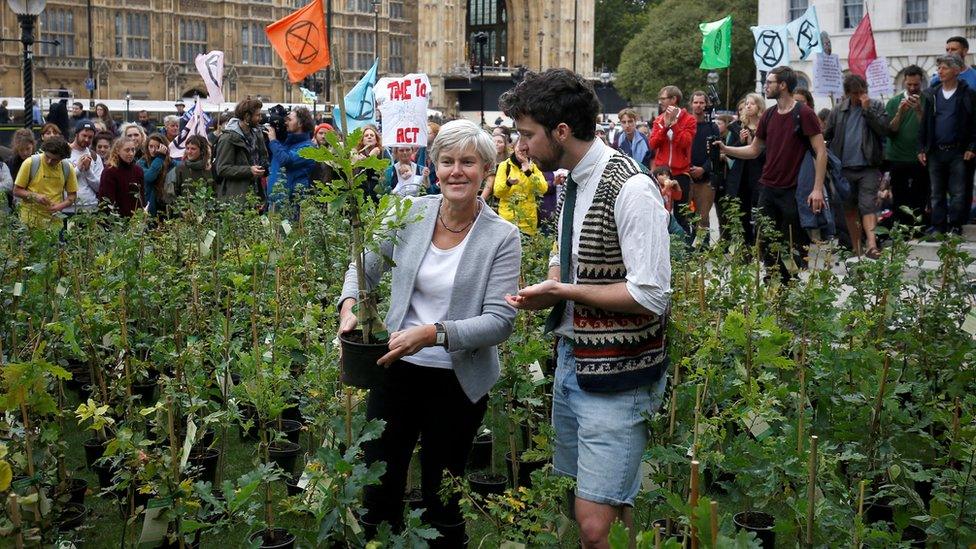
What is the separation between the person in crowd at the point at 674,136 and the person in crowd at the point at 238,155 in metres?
3.45

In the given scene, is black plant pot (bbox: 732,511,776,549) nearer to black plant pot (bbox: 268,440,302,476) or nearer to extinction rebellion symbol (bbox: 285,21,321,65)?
black plant pot (bbox: 268,440,302,476)

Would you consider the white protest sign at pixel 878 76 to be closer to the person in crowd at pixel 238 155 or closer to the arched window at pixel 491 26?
the person in crowd at pixel 238 155

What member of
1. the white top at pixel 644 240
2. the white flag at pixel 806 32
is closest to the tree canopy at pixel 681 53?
the white flag at pixel 806 32

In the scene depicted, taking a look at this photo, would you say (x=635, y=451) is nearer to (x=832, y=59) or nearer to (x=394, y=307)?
(x=394, y=307)

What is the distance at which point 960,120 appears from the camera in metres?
9.14

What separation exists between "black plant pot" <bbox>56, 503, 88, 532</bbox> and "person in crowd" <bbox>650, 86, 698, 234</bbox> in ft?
21.7

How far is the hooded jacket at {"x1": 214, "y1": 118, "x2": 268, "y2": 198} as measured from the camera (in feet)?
31.3

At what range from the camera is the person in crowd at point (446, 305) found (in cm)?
300

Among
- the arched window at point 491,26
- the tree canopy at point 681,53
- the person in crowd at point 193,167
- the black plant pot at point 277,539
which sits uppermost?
the arched window at point 491,26

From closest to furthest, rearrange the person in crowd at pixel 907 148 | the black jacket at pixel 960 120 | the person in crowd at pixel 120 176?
the black jacket at pixel 960 120
the person in crowd at pixel 120 176
the person in crowd at pixel 907 148

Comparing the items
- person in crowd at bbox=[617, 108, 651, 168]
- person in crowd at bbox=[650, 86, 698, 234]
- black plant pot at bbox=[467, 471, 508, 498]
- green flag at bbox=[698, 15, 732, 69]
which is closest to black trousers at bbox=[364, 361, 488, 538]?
black plant pot at bbox=[467, 471, 508, 498]

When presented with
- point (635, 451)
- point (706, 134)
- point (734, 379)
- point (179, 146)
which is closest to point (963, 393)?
point (734, 379)

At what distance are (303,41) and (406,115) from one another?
122cm

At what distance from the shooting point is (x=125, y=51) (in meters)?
46.3
